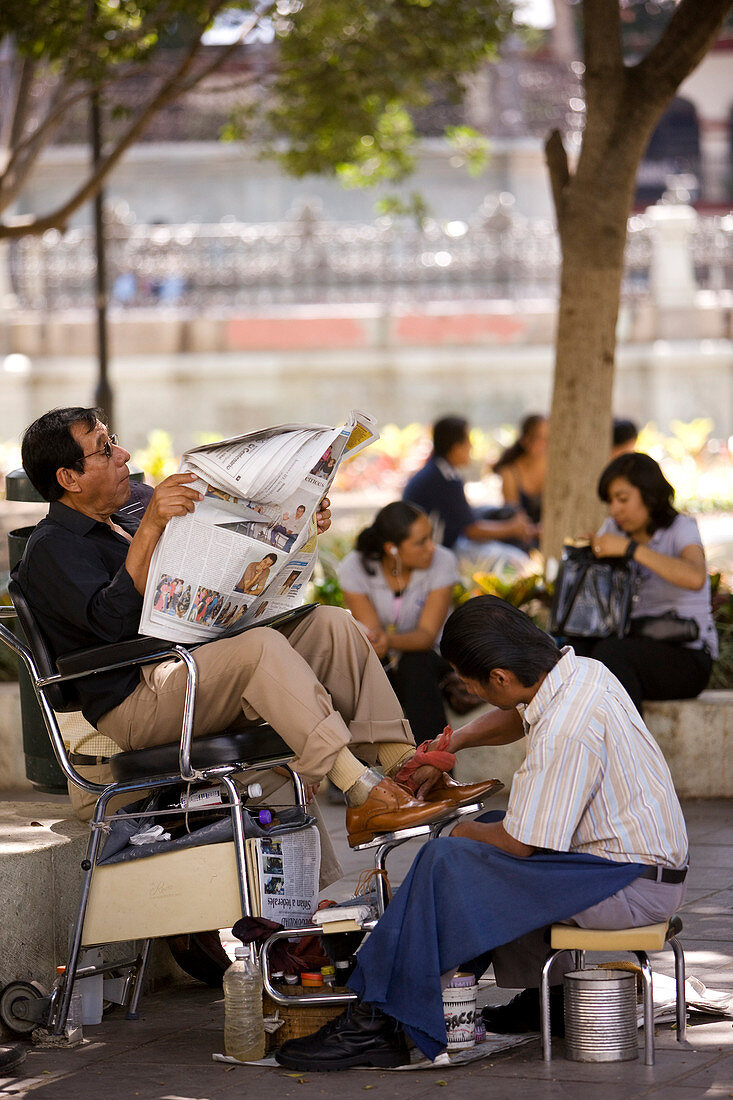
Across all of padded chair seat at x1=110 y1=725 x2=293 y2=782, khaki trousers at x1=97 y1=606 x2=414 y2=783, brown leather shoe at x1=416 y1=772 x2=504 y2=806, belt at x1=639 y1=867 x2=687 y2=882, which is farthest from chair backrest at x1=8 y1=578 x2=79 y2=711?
belt at x1=639 y1=867 x2=687 y2=882

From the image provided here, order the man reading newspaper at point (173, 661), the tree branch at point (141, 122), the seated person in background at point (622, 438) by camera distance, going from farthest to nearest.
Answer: the tree branch at point (141, 122)
the seated person in background at point (622, 438)
the man reading newspaper at point (173, 661)

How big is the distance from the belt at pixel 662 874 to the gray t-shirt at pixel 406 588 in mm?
3321

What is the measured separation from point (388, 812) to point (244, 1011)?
25.4 inches

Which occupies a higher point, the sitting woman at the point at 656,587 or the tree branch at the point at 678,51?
the tree branch at the point at 678,51

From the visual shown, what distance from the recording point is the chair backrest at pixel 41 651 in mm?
4543

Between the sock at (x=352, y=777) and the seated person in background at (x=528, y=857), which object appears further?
the sock at (x=352, y=777)

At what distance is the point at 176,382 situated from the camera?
2536cm

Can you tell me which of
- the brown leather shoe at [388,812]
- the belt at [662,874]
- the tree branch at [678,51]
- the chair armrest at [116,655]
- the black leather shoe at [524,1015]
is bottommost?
the black leather shoe at [524,1015]

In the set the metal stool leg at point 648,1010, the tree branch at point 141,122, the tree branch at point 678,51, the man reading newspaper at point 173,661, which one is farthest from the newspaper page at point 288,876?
the tree branch at point 141,122

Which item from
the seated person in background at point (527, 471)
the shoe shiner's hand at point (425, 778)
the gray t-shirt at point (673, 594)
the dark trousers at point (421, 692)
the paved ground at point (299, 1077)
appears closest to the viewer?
the paved ground at point (299, 1077)

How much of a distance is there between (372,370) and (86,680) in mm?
21106

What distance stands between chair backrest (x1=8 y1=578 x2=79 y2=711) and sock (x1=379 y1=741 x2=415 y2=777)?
934 mm

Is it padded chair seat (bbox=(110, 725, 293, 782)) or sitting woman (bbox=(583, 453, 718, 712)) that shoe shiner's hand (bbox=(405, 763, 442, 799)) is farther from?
sitting woman (bbox=(583, 453, 718, 712))

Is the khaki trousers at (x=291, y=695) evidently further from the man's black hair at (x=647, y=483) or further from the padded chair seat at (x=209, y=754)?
the man's black hair at (x=647, y=483)
